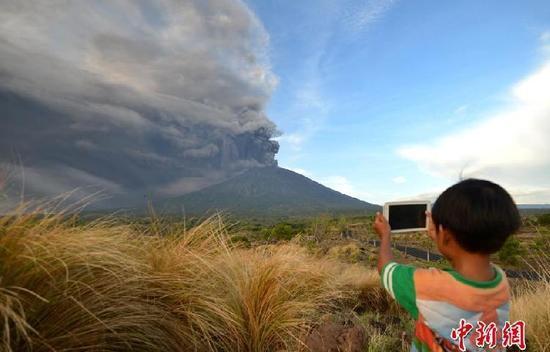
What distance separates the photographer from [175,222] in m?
4.85

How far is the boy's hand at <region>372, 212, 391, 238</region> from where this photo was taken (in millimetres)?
2258

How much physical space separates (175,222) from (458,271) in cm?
350

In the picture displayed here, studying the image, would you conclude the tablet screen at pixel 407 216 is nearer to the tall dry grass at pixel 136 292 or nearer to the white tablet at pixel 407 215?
the white tablet at pixel 407 215

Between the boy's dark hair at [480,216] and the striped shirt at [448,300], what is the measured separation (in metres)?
0.17

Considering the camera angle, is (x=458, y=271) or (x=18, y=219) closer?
(x=458, y=271)

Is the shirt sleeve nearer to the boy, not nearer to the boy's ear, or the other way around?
the boy

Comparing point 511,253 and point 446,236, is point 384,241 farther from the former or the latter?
point 511,253

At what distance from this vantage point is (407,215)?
2314 mm

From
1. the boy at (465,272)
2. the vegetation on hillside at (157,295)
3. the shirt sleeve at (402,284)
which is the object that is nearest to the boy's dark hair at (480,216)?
the boy at (465,272)

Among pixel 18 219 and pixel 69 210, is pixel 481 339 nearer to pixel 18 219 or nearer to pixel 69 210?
pixel 18 219

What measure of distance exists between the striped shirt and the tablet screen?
1.00 ft

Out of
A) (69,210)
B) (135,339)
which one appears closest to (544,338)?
(135,339)

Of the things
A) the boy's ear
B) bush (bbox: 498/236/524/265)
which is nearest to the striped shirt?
the boy's ear

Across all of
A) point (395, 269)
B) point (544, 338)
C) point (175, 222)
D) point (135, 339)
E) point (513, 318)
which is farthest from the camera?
point (175, 222)
